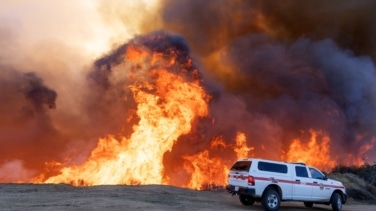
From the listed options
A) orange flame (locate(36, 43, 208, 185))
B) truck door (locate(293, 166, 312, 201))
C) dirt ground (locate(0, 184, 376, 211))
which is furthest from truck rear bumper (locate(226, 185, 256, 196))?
orange flame (locate(36, 43, 208, 185))

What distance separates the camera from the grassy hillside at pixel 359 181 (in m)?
28.7

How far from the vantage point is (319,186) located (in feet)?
66.5

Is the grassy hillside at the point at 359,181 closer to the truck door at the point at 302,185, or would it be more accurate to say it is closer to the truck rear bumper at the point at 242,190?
the truck door at the point at 302,185

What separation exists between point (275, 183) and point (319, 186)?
284 cm

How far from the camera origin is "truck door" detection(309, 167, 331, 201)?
2012 cm

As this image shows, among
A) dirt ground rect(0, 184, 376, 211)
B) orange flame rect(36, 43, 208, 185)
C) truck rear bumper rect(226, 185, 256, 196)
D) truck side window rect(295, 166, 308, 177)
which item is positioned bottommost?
dirt ground rect(0, 184, 376, 211)

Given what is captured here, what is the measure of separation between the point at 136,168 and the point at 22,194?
992 cm

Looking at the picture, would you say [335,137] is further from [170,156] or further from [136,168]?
[136,168]

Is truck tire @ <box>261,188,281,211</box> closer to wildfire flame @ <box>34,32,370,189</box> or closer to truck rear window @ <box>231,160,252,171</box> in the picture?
truck rear window @ <box>231,160,252,171</box>

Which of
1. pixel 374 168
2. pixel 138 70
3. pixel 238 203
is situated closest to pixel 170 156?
pixel 138 70

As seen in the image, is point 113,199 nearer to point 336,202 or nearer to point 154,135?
point 336,202

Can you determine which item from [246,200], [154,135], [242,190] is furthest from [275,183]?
[154,135]

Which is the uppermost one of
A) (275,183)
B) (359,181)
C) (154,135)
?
(154,135)

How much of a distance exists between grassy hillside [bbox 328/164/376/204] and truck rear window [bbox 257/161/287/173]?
38.1ft
